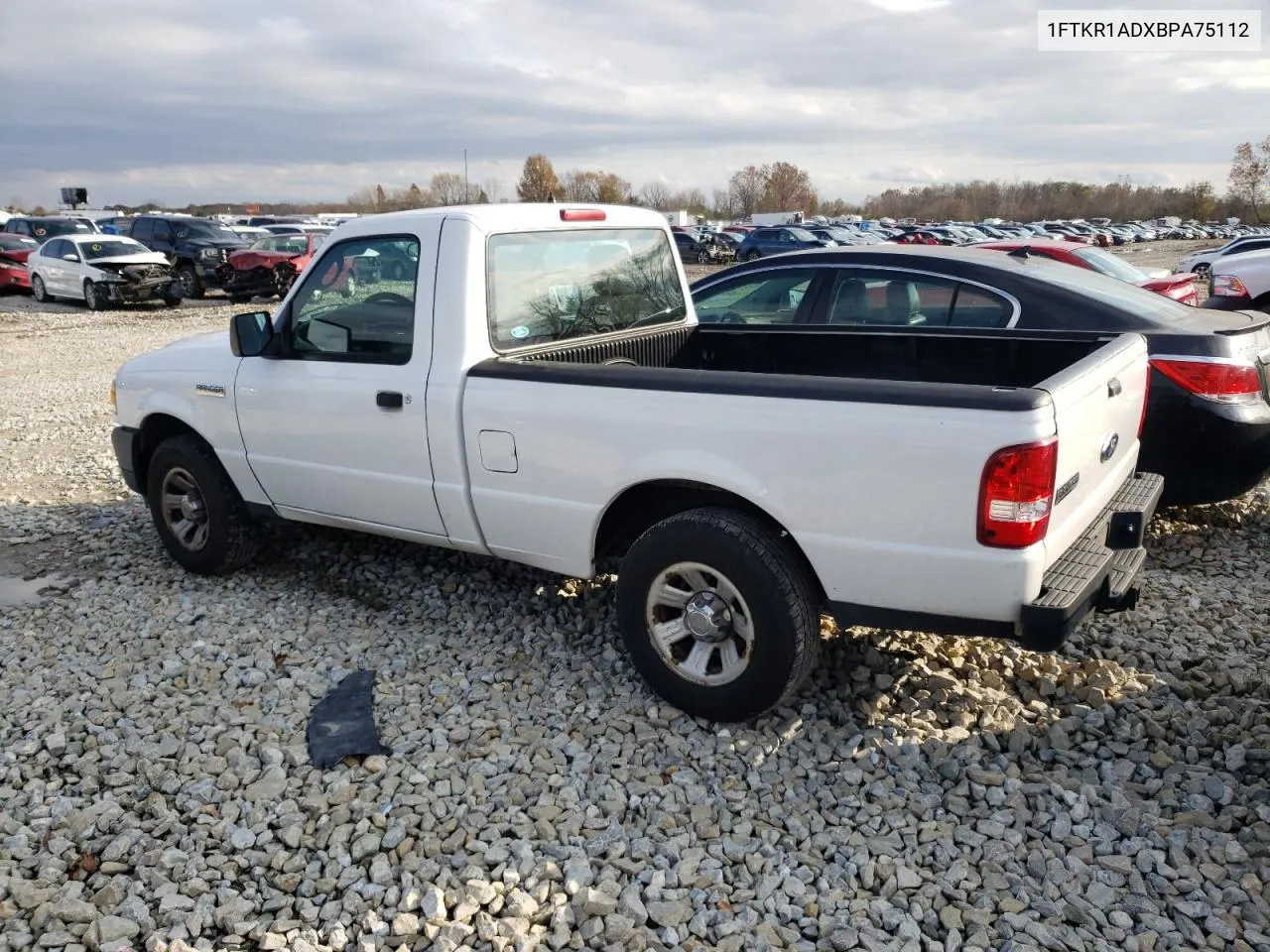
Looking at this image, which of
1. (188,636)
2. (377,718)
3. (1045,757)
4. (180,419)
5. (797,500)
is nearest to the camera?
(797,500)

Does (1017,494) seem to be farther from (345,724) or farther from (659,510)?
(345,724)

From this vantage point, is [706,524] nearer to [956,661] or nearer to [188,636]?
[956,661]

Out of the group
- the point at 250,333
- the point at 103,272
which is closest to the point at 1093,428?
the point at 250,333

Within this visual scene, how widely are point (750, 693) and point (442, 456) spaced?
5.22 ft

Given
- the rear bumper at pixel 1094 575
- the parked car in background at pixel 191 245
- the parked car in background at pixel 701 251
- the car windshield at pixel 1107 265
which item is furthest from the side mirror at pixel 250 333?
the parked car in background at pixel 701 251

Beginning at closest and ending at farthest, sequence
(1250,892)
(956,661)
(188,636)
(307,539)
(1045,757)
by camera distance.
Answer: (1250,892) → (1045,757) → (956,661) → (188,636) → (307,539)

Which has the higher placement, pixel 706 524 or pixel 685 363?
pixel 685 363

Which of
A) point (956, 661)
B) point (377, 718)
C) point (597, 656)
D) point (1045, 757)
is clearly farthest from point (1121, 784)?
point (377, 718)

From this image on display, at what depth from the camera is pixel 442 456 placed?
4.13 meters

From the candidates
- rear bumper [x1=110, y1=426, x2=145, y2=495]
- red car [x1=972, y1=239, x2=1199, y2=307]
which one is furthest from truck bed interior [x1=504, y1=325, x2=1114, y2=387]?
red car [x1=972, y1=239, x2=1199, y2=307]

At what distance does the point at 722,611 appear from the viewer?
3.61m

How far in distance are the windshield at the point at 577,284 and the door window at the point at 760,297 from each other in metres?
1.29

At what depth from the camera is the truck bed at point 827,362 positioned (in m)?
3.15

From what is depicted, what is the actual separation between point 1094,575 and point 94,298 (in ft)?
72.8
